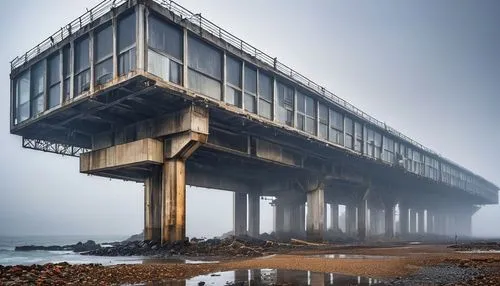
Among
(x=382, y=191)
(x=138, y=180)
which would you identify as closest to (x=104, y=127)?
(x=138, y=180)

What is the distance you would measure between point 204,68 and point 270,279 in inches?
728

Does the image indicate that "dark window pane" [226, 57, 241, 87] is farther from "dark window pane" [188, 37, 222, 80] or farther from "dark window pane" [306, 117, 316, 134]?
"dark window pane" [306, 117, 316, 134]

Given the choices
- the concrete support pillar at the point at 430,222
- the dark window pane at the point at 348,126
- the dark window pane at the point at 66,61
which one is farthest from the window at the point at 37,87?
the concrete support pillar at the point at 430,222

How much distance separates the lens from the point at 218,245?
2931cm

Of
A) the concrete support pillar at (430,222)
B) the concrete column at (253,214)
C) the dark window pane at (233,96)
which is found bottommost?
the concrete support pillar at (430,222)

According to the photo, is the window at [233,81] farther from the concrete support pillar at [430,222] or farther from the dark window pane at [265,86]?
the concrete support pillar at [430,222]

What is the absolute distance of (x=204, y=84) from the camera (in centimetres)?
2825

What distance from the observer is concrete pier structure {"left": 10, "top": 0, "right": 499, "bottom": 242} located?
84.3 feet

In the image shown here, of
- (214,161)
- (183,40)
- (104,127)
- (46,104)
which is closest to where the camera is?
(183,40)

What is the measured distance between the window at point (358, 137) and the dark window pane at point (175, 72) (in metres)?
27.3

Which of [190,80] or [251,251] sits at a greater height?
[190,80]

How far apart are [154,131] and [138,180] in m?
14.2

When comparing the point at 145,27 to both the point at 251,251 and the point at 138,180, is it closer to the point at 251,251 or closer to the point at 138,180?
the point at 251,251

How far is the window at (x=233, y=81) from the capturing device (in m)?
30.3
